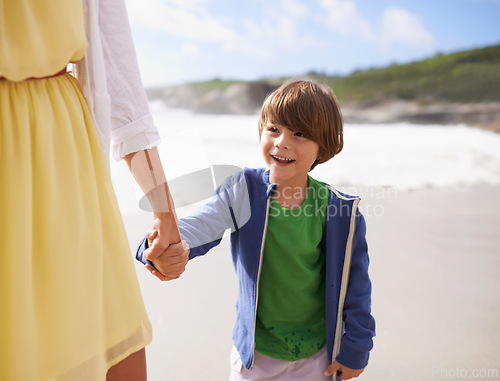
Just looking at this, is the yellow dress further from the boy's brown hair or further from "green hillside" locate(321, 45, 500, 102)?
"green hillside" locate(321, 45, 500, 102)

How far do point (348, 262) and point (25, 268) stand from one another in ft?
2.53

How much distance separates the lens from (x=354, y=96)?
12219 millimetres

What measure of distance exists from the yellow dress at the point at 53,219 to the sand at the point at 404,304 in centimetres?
100

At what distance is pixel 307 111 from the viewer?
1154 mm

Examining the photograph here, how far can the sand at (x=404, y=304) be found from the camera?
1.67 meters

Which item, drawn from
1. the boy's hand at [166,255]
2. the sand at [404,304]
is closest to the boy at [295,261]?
the boy's hand at [166,255]

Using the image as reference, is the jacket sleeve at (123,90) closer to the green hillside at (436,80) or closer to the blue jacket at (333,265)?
the blue jacket at (333,265)

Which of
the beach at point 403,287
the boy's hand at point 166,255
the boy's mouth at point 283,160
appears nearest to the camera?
the boy's hand at point 166,255

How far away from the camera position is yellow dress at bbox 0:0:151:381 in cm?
63

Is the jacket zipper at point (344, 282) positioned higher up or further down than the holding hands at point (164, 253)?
further down

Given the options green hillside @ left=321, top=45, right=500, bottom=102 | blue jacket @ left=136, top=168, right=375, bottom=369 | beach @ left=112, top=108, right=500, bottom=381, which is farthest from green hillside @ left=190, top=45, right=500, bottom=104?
blue jacket @ left=136, top=168, right=375, bottom=369

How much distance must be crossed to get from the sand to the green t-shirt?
0.56 metres

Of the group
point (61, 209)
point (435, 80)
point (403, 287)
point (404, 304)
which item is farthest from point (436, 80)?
point (61, 209)

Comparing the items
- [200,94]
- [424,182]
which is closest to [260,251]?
[424,182]
